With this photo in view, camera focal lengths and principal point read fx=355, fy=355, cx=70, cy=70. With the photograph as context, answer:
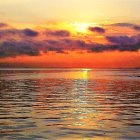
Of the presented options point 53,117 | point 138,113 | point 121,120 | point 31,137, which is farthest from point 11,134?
point 138,113

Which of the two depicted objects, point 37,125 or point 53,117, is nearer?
point 37,125

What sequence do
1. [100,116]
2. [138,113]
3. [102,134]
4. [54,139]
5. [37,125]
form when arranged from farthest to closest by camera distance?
[138,113] → [100,116] → [37,125] → [102,134] → [54,139]

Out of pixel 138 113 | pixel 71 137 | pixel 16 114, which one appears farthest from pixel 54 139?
pixel 138 113

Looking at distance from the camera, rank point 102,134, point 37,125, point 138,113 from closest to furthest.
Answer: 1. point 102,134
2. point 37,125
3. point 138,113

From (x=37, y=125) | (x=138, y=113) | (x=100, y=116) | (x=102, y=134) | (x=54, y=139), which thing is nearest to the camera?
(x=54, y=139)

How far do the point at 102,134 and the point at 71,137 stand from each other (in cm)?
211

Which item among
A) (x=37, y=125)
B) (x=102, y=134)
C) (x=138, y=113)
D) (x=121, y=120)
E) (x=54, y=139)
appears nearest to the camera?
(x=54, y=139)

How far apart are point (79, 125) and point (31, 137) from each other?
5.14 meters

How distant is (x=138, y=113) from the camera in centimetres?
3266

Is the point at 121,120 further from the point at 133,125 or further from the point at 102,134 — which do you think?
the point at 102,134

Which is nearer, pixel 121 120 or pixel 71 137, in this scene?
pixel 71 137

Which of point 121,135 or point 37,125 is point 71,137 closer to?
point 121,135

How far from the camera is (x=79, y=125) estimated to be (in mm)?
24875

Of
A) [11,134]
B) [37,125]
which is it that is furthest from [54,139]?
[37,125]
